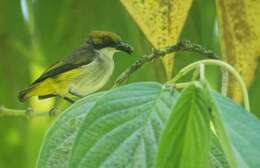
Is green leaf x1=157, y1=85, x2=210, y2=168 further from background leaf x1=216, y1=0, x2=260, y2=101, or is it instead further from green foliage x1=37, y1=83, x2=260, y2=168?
background leaf x1=216, y1=0, x2=260, y2=101

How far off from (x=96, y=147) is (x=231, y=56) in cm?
37

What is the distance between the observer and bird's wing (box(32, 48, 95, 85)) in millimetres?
1648

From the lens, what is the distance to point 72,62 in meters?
1.75

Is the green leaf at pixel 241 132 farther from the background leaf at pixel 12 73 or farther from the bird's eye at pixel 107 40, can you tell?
the bird's eye at pixel 107 40

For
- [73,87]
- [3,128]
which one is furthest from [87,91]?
[3,128]

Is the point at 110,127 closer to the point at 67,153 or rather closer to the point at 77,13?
the point at 67,153

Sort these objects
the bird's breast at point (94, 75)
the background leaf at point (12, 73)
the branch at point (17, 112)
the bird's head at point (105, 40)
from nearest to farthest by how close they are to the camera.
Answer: the branch at point (17, 112)
the background leaf at point (12, 73)
the bird's head at point (105, 40)
the bird's breast at point (94, 75)

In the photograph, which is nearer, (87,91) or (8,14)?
(8,14)

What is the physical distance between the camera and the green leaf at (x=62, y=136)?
711mm

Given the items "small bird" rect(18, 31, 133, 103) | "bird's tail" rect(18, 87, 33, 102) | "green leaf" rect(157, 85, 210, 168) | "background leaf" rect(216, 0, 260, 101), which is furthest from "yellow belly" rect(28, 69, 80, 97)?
"green leaf" rect(157, 85, 210, 168)

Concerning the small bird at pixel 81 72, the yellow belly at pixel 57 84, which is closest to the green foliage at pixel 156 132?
the small bird at pixel 81 72

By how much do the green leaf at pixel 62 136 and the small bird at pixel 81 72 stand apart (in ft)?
2.60

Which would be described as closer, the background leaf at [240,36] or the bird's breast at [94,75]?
the background leaf at [240,36]

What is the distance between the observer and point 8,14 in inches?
54.6
